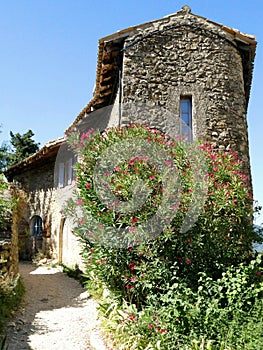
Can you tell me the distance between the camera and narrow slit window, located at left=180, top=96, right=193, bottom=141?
27.5 feet

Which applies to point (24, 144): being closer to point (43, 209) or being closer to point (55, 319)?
point (43, 209)

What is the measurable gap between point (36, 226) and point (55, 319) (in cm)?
906

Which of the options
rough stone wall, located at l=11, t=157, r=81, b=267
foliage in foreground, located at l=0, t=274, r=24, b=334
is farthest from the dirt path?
rough stone wall, located at l=11, t=157, r=81, b=267

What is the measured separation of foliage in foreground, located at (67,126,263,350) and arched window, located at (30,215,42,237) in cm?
964

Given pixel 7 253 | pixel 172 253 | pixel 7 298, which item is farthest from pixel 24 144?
pixel 172 253

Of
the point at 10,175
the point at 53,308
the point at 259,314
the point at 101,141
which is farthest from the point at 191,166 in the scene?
the point at 10,175

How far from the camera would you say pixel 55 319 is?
23.1 feet

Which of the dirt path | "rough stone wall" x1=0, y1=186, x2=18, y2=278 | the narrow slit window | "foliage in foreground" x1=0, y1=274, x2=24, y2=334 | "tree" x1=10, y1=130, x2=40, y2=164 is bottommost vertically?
the dirt path

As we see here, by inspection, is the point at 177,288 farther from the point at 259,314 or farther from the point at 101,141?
the point at 101,141

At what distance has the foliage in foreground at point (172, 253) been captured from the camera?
15.5ft

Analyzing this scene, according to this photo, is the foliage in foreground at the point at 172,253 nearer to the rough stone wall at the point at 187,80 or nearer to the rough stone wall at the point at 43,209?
the rough stone wall at the point at 187,80

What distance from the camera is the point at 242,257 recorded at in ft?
19.7

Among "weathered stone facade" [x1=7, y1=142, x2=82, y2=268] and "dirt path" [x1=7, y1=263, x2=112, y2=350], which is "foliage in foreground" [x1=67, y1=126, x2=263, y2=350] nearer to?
"dirt path" [x1=7, y1=263, x2=112, y2=350]

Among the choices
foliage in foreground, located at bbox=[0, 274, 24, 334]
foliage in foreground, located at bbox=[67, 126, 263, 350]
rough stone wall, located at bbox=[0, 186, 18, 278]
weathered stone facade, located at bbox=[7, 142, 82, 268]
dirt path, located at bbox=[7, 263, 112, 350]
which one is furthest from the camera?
weathered stone facade, located at bbox=[7, 142, 82, 268]
